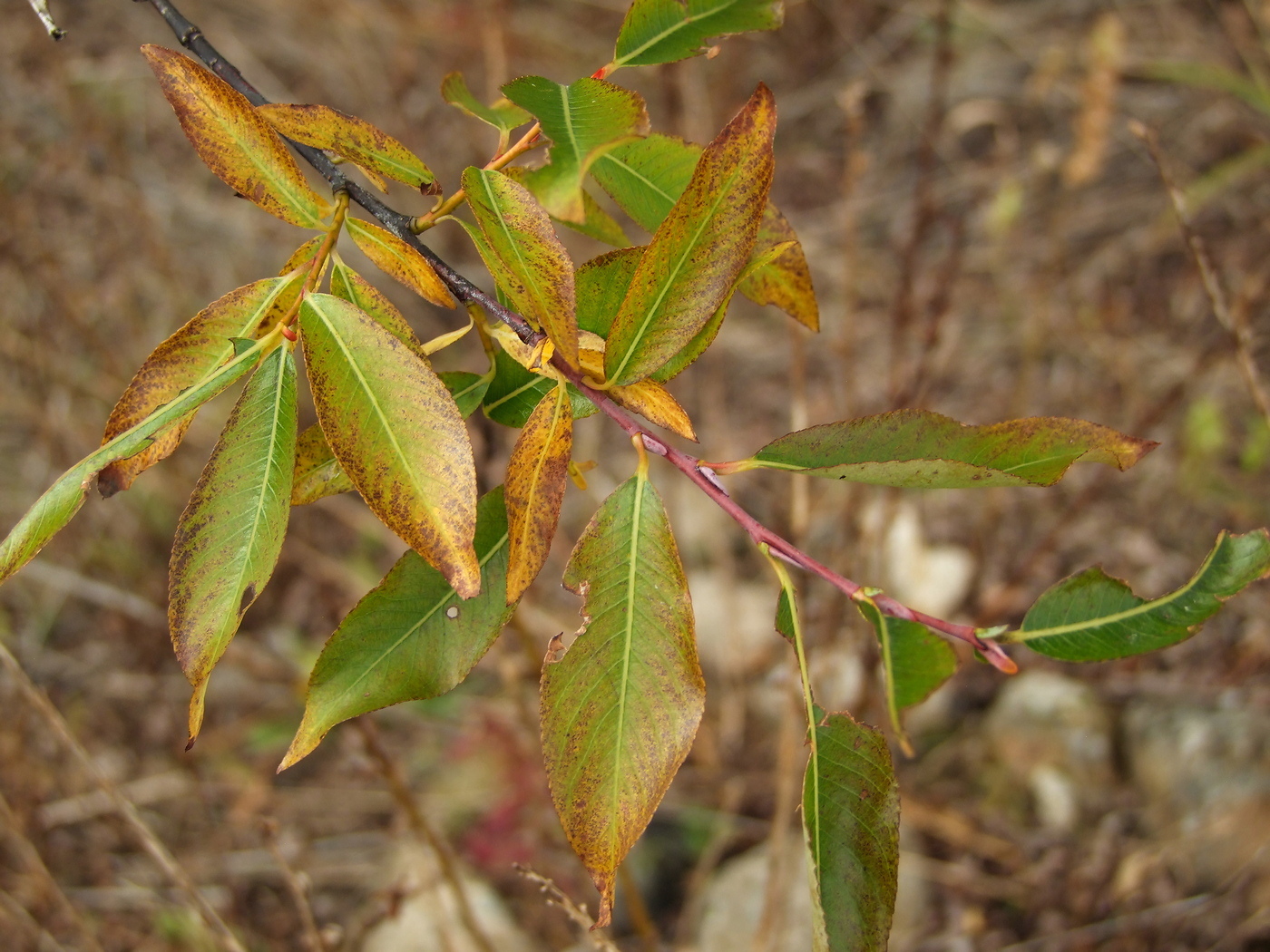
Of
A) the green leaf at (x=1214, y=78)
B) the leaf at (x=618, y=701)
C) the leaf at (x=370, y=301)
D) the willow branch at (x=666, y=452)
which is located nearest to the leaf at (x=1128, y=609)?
the willow branch at (x=666, y=452)

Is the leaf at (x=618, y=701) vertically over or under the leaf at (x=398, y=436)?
under

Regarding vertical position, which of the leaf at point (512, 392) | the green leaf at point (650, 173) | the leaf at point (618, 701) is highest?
the green leaf at point (650, 173)

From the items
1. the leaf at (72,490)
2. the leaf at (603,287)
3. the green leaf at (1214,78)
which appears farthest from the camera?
the green leaf at (1214,78)

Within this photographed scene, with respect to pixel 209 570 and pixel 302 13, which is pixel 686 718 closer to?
pixel 209 570

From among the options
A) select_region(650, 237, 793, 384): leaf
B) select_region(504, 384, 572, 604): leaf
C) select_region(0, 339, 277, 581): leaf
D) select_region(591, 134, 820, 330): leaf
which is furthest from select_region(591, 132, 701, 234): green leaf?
select_region(0, 339, 277, 581): leaf

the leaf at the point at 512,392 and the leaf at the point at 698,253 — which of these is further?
the leaf at the point at 512,392

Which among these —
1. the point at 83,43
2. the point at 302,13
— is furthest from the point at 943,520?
the point at 83,43

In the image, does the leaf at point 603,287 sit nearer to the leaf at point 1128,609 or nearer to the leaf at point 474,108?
the leaf at point 474,108

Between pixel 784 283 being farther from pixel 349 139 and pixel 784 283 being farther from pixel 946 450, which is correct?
pixel 349 139
